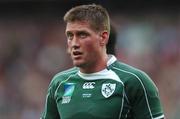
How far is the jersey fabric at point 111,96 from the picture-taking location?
445cm

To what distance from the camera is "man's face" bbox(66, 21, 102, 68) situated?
445cm

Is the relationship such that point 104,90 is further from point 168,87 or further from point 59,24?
Answer: point 59,24

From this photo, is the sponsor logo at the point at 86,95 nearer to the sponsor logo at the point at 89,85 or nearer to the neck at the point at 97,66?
the sponsor logo at the point at 89,85

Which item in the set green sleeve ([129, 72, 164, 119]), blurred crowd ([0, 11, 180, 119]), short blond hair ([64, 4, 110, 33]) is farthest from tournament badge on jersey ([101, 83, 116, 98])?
blurred crowd ([0, 11, 180, 119])

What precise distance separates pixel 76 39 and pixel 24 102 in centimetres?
907

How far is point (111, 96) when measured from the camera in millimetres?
4504

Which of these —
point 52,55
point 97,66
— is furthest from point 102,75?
point 52,55

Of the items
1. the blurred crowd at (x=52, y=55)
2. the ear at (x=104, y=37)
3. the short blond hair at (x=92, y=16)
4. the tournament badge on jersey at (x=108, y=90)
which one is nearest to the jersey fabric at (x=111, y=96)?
the tournament badge on jersey at (x=108, y=90)

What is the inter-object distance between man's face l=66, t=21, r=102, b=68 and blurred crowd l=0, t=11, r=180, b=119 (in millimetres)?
7543

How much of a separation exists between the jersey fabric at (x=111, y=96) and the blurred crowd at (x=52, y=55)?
7.41 metres

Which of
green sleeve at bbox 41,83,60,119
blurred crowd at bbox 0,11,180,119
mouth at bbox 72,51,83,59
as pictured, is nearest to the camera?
mouth at bbox 72,51,83,59

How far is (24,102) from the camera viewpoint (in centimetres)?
1341

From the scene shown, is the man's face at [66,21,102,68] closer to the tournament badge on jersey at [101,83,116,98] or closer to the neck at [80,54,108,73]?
the neck at [80,54,108,73]

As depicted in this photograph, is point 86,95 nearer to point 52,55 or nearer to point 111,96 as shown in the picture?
point 111,96
